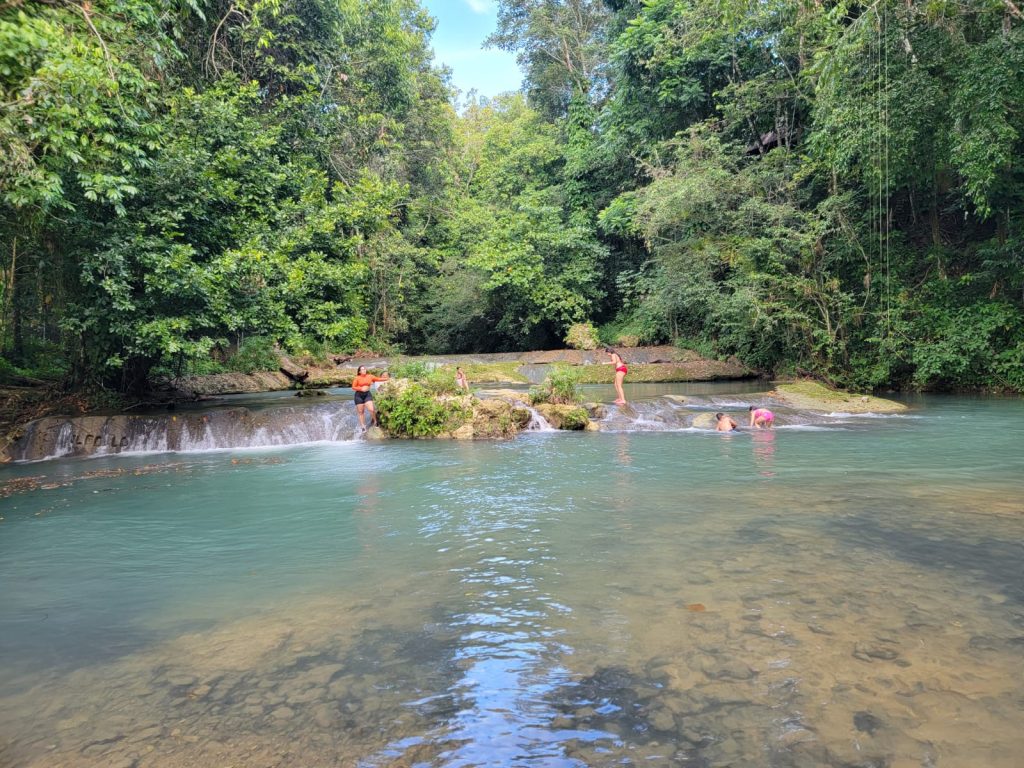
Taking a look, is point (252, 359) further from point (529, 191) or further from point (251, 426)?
point (529, 191)

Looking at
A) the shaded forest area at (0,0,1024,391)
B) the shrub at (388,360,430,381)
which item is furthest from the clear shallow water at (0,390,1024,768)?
the shrub at (388,360,430,381)

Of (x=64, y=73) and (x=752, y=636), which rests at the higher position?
(x=64, y=73)

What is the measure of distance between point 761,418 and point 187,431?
11748mm

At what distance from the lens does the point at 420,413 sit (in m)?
12.8

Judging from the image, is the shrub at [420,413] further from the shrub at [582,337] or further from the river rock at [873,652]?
the shrub at [582,337]

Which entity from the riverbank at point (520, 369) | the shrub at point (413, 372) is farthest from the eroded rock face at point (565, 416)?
the riverbank at point (520, 369)

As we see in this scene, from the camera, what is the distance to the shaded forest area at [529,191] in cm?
1080

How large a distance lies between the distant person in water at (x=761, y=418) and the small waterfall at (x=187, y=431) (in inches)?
328

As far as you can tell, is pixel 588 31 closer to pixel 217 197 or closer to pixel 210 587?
pixel 217 197

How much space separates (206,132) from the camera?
41.7 feet

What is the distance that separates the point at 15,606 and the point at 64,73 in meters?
5.02

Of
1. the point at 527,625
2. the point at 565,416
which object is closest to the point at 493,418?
the point at 565,416

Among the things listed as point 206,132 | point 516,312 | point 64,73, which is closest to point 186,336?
point 206,132

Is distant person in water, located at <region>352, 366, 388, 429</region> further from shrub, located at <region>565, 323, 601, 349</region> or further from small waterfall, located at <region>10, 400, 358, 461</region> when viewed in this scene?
shrub, located at <region>565, 323, 601, 349</region>
